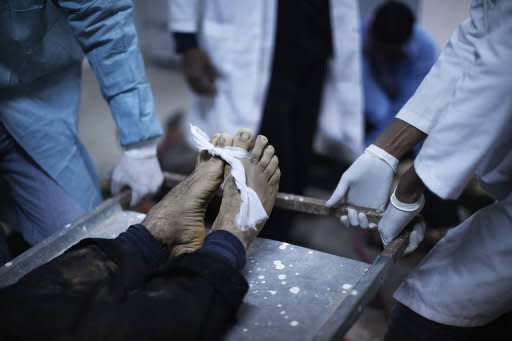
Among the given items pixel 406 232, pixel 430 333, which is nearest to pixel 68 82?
pixel 406 232

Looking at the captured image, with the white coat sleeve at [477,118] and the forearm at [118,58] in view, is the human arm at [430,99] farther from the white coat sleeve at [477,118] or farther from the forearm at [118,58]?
the forearm at [118,58]

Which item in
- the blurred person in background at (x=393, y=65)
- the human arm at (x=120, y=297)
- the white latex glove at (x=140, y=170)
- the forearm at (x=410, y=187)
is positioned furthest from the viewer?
the blurred person in background at (x=393, y=65)

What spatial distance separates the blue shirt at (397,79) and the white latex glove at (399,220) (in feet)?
3.67

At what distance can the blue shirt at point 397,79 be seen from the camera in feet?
6.59

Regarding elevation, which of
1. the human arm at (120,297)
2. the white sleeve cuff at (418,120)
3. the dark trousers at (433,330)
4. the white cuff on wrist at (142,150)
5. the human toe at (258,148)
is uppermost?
the white sleeve cuff at (418,120)

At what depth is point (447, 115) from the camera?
2.48ft

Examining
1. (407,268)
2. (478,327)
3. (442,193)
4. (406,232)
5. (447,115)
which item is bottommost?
(407,268)

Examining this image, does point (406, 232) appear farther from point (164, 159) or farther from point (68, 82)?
point (164, 159)

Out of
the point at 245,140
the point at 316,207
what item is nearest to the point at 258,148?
the point at 245,140

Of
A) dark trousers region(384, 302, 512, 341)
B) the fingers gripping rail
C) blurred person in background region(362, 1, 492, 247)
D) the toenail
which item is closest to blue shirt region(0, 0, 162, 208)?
the toenail

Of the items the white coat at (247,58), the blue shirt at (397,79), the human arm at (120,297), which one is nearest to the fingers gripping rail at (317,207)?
the human arm at (120,297)

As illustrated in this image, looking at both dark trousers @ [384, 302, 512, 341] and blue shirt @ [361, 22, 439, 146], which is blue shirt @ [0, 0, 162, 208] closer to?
dark trousers @ [384, 302, 512, 341]

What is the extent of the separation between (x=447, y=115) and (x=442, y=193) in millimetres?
122

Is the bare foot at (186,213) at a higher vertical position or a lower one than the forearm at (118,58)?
lower
